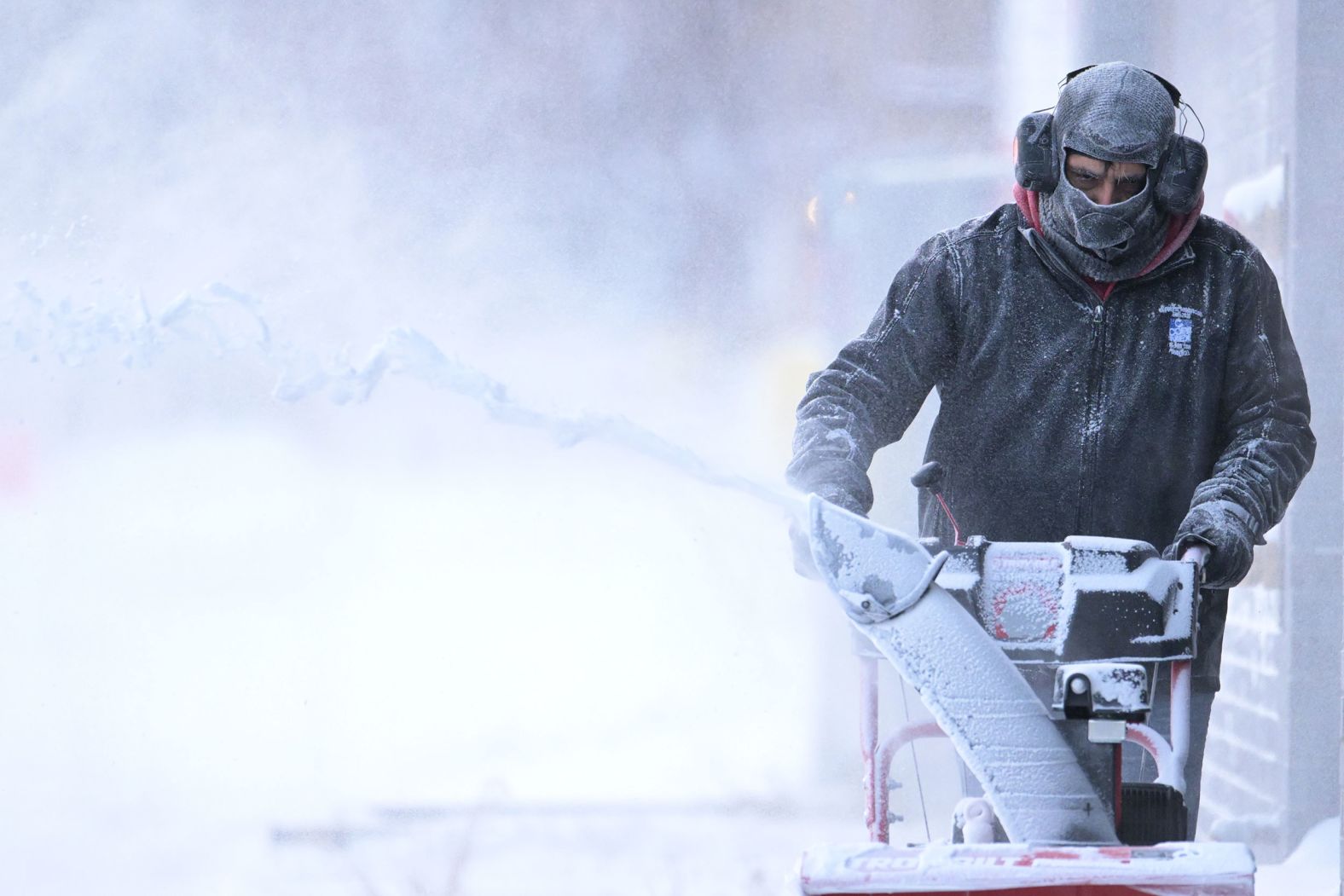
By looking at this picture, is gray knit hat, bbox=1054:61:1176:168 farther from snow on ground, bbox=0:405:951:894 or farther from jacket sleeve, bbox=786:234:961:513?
snow on ground, bbox=0:405:951:894

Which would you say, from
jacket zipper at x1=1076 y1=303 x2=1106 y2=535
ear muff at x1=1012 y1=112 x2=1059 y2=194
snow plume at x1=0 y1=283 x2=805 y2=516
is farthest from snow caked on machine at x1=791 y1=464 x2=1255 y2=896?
snow plume at x1=0 y1=283 x2=805 y2=516

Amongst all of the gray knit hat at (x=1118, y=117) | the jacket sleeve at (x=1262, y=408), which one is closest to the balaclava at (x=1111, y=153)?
the gray knit hat at (x=1118, y=117)

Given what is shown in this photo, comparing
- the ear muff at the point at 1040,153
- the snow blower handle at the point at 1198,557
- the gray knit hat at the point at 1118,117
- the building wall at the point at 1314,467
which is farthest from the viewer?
the building wall at the point at 1314,467

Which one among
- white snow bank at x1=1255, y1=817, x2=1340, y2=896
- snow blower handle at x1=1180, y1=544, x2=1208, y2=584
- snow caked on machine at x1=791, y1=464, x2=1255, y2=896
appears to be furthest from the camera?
white snow bank at x1=1255, y1=817, x2=1340, y2=896

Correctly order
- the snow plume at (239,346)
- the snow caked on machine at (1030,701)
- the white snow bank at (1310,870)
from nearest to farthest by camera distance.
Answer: the snow caked on machine at (1030,701) → the white snow bank at (1310,870) → the snow plume at (239,346)

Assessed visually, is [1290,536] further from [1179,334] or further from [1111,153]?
[1111,153]

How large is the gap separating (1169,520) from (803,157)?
3.15 metres

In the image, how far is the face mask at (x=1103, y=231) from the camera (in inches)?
83.0

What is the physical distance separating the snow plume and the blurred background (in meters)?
0.03

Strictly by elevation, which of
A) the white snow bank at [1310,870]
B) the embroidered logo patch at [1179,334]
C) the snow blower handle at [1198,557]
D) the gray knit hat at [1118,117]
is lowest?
the white snow bank at [1310,870]

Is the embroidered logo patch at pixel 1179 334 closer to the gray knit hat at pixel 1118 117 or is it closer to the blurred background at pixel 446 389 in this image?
the gray knit hat at pixel 1118 117

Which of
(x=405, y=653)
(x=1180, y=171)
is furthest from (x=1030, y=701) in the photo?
(x=405, y=653)

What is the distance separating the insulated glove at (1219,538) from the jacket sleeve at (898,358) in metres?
0.46

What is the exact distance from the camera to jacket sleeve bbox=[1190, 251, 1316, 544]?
6.84 feet
